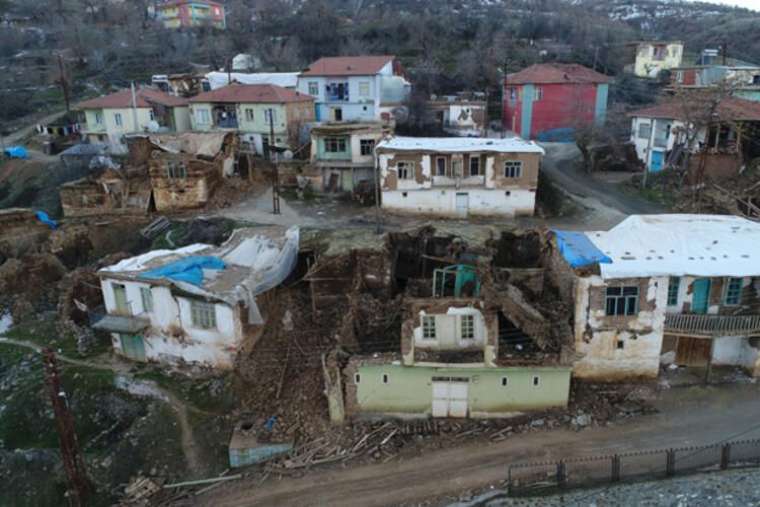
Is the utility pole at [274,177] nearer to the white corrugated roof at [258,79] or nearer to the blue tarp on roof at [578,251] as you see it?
the white corrugated roof at [258,79]

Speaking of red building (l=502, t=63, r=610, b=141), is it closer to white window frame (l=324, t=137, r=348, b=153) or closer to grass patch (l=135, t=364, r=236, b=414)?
white window frame (l=324, t=137, r=348, b=153)

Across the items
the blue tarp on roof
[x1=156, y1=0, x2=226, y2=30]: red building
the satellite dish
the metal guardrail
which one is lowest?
the metal guardrail

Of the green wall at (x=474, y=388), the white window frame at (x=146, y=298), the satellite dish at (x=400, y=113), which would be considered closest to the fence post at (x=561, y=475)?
the green wall at (x=474, y=388)

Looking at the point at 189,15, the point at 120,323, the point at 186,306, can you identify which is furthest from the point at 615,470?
the point at 189,15

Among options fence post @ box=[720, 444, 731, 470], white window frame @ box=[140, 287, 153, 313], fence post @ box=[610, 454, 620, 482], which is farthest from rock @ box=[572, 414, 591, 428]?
white window frame @ box=[140, 287, 153, 313]

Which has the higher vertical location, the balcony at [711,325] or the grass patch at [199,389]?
the balcony at [711,325]

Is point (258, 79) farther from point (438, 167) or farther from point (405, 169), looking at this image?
point (438, 167)
